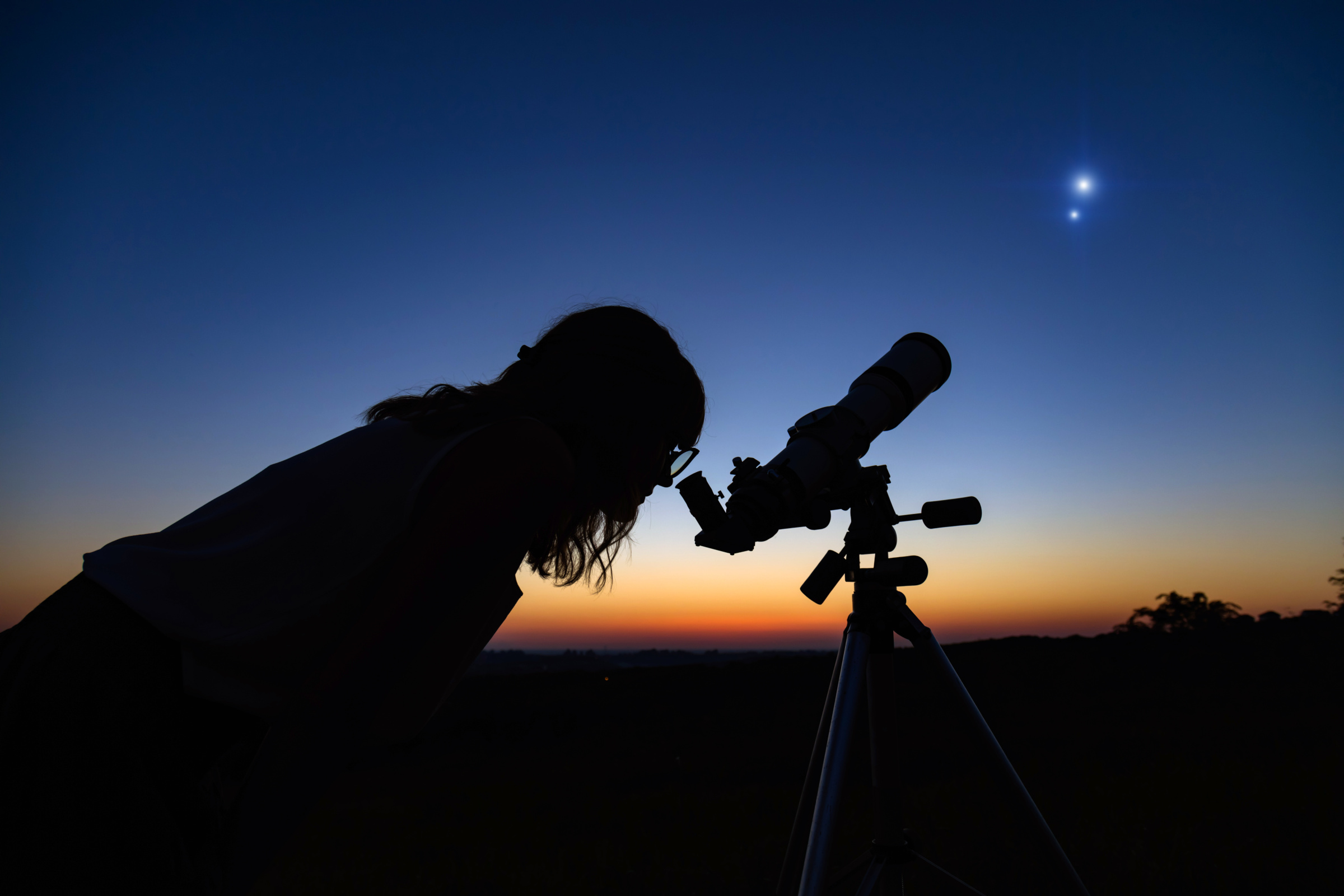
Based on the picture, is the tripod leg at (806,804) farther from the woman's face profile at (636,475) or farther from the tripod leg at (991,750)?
the woman's face profile at (636,475)

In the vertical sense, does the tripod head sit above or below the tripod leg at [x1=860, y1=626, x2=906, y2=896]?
above

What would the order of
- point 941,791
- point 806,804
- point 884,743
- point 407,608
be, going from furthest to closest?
point 941,791 → point 806,804 → point 884,743 → point 407,608

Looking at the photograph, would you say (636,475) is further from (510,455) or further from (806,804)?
(806,804)

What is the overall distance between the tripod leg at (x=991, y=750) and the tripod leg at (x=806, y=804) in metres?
0.26

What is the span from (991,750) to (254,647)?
202cm

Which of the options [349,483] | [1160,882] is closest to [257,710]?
[349,483]

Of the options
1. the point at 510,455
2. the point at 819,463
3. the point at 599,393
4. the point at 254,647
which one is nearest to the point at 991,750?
the point at 819,463

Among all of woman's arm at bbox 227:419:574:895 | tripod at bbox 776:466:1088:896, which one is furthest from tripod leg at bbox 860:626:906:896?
woman's arm at bbox 227:419:574:895

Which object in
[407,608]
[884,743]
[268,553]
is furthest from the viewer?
[884,743]

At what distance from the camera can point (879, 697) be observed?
6.97ft

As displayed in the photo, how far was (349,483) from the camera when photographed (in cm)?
108

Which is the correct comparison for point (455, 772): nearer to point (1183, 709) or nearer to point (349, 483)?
point (1183, 709)

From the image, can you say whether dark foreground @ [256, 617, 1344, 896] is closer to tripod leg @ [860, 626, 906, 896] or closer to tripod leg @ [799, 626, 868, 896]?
tripod leg @ [860, 626, 906, 896]

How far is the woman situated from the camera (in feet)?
2.56
